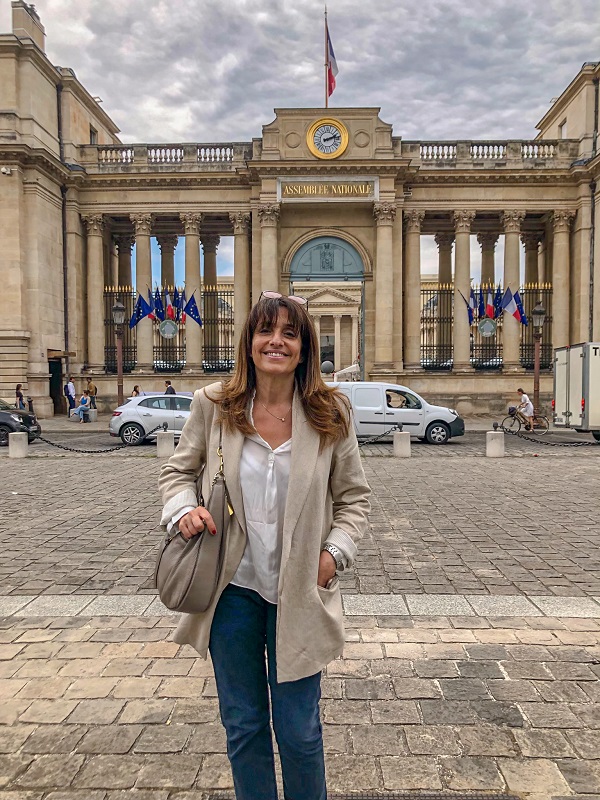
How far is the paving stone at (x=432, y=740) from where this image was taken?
3053mm

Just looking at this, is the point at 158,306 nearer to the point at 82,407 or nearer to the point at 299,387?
the point at 82,407

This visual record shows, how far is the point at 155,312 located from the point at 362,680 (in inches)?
1078

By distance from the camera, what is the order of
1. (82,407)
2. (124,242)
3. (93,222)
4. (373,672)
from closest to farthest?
(373,672) < (82,407) < (93,222) < (124,242)

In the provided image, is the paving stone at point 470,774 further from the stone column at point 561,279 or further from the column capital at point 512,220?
the column capital at point 512,220

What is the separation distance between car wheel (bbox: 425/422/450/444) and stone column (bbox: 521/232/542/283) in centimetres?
2101

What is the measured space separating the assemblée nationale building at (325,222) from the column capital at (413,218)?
5 centimetres

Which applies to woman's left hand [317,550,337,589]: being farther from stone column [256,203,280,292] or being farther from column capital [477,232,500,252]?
column capital [477,232,500,252]

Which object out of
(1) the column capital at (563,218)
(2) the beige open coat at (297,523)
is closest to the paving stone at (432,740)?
(2) the beige open coat at (297,523)

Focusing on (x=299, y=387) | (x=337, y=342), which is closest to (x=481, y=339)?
(x=337, y=342)

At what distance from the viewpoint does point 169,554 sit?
220cm

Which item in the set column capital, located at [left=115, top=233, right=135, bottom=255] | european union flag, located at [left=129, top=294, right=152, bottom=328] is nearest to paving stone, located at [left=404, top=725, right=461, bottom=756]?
european union flag, located at [left=129, top=294, right=152, bottom=328]

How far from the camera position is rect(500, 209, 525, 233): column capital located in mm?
30969

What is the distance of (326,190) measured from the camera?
96.2 ft

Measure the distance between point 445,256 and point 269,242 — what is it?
11554 millimetres
